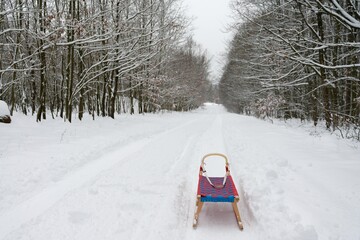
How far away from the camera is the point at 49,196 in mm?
4992

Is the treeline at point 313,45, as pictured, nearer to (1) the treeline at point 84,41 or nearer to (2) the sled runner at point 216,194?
(1) the treeline at point 84,41

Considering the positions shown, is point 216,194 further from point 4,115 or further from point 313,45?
point 313,45

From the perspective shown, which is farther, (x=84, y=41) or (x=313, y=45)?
(x=313, y=45)

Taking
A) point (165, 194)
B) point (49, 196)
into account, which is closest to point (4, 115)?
point (49, 196)

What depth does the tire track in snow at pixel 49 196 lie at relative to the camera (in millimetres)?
4031

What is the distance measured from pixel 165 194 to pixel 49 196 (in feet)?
7.86

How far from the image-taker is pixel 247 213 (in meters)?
4.48

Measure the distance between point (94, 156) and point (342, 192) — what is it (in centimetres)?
705

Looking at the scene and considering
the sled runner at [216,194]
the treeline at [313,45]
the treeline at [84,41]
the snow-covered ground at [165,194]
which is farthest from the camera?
the treeline at [84,41]

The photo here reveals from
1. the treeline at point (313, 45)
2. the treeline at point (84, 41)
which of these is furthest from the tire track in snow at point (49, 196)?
the treeline at point (313, 45)

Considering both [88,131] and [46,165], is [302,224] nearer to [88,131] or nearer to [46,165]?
[46,165]

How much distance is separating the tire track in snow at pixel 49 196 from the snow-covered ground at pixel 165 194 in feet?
0.07

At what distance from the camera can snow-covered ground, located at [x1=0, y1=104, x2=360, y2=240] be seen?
3.72 m

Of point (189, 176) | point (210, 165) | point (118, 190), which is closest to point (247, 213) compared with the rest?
point (189, 176)
